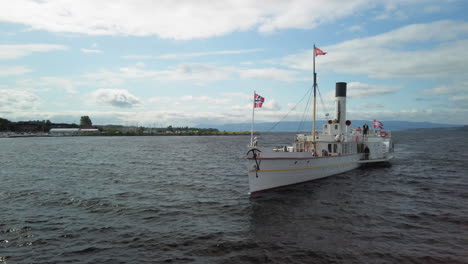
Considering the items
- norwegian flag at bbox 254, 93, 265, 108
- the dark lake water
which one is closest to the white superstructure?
the dark lake water

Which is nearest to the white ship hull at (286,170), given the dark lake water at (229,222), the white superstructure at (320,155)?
the white superstructure at (320,155)

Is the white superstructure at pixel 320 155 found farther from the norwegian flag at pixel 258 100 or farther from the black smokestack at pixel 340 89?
the norwegian flag at pixel 258 100

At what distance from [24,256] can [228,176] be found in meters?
23.7

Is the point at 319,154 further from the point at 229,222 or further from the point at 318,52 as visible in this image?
the point at 229,222

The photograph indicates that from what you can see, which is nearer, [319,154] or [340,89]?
[319,154]

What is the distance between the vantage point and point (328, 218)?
18.9 m

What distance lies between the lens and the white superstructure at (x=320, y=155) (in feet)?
79.0

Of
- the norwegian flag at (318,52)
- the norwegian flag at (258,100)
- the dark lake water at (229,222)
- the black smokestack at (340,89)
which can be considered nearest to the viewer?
the dark lake water at (229,222)

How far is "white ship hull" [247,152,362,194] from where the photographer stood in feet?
78.3

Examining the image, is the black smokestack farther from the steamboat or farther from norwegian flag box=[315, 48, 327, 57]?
norwegian flag box=[315, 48, 327, 57]

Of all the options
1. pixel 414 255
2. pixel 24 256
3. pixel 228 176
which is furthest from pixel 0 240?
pixel 228 176

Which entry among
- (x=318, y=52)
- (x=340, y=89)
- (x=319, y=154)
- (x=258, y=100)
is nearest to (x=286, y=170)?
(x=258, y=100)

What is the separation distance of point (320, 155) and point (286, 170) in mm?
8633

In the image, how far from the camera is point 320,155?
32.6 meters
